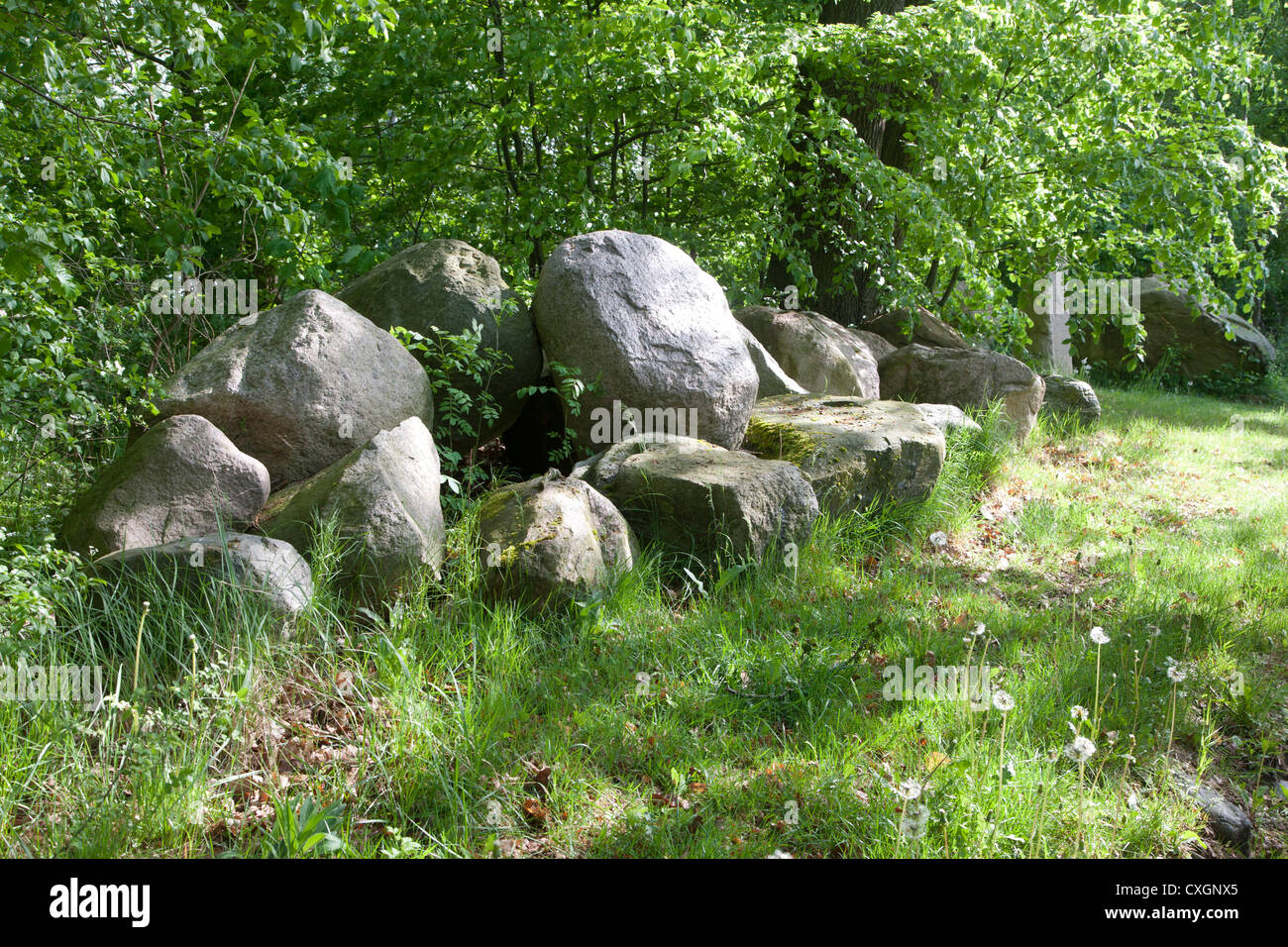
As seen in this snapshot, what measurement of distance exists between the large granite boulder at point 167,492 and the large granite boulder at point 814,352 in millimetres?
4605

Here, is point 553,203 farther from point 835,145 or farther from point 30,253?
point 30,253

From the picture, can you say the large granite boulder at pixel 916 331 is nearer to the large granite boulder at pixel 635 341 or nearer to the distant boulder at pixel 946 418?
the distant boulder at pixel 946 418

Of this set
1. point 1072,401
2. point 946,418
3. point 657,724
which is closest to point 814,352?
point 946,418

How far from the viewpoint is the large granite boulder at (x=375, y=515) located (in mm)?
4031

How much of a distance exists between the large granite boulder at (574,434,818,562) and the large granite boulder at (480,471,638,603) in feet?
0.89

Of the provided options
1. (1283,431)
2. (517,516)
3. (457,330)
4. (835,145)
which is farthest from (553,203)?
(1283,431)

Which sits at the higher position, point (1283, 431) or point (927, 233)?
point (927, 233)

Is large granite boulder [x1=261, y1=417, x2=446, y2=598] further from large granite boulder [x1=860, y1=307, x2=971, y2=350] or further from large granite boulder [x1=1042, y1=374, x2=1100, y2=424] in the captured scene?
large granite boulder [x1=1042, y1=374, x2=1100, y2=424]

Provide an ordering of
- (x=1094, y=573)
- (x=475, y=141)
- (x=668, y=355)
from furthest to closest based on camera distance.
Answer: (x=475, y=141), (x=668, y=355), (x=1094, y=573)

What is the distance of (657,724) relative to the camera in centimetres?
357

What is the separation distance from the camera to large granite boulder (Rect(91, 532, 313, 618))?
363cm

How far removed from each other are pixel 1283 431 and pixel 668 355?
882cm

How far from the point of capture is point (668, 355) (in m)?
5.88

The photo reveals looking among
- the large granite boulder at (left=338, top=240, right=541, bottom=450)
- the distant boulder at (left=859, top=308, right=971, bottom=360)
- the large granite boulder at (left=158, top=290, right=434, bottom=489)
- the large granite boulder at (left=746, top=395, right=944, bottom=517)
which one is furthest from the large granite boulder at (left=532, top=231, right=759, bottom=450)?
the distant boulder at (left=859, top=308, right=971, bottom=360)
